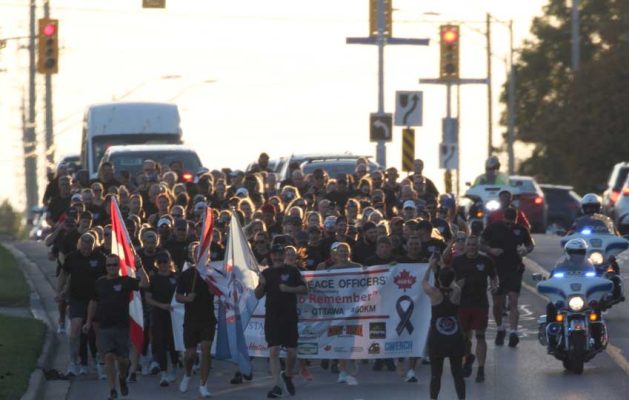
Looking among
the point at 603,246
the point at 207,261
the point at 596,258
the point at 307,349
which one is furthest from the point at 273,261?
the point at 603,246

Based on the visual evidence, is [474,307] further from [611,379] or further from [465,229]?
[465,229]

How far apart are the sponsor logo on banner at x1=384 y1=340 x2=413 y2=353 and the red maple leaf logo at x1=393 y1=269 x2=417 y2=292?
614mm

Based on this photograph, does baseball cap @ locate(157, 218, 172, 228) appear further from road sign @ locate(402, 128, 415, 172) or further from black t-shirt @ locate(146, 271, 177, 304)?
road sign @ locate(402, 128, 415, 172)

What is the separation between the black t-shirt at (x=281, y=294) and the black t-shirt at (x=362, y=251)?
2519 millimetres

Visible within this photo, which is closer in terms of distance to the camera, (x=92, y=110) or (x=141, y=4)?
(x=141, y=4)

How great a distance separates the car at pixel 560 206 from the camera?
53906mm

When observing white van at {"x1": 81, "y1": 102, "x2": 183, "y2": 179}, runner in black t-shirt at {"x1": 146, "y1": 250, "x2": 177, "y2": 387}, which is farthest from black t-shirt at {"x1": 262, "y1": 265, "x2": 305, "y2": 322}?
white van at {"x1": 81, "y1": 102, "x2": 183, "y2": 179}

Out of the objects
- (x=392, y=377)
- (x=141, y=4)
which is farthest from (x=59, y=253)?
(x=141, y=4)

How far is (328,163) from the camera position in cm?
3472

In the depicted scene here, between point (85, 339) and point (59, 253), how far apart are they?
7.36ft

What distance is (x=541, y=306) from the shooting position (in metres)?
28.3

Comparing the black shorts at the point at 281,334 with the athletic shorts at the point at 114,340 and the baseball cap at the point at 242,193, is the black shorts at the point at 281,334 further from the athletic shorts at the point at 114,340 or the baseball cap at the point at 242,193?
the baseball cap at the point at 242,193

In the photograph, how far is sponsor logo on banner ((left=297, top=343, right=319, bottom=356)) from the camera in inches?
861

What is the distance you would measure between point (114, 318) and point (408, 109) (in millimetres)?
16840
